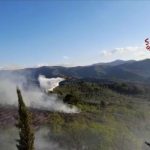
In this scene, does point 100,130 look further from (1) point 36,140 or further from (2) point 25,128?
(2) point 25,128

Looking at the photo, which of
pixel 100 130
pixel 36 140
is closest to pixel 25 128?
pixel 36 140

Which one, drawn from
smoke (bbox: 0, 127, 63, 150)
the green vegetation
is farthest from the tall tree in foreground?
the green vegetation

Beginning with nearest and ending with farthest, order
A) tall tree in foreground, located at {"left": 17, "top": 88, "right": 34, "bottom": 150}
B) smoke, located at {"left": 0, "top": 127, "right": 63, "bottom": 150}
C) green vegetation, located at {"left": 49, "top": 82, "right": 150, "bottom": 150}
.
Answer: tall tree in foreground, located at {"left": 17, "top": 88, "right": 34, "bottom": 150} → smoke, located at {"left": 0, "top": 127, "right": 63, "bottom": 150} → green vegetation, located at {"left": 49, "top": 82, "right": 150, "bottom": 150}

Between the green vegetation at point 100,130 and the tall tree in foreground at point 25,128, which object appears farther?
the green vegetation at point 100,130

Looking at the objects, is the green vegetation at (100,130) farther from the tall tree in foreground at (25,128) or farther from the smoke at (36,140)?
the tall tree in foreground at (25,128)

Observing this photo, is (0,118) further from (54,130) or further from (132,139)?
(132,139)

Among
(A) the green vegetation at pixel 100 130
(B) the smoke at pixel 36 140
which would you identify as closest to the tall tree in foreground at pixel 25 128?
(B) the smoke at pixel 36 140

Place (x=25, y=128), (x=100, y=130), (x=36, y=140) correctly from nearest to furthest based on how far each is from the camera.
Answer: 1. (x=25, y=128)
2. (x=36, y=140)
3. (x=100, y=130)

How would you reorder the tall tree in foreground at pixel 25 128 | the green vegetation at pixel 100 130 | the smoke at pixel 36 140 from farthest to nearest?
1. the green vegetation at pixel 100 130
2. the smoke at pixel 36 140
3. the tall tree in foreground at pixel 25 128

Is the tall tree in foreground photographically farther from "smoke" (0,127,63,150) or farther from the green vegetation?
the green vegetation

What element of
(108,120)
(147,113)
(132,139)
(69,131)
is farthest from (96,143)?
(147,113)

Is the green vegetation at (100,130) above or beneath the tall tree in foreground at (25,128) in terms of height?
beneath
